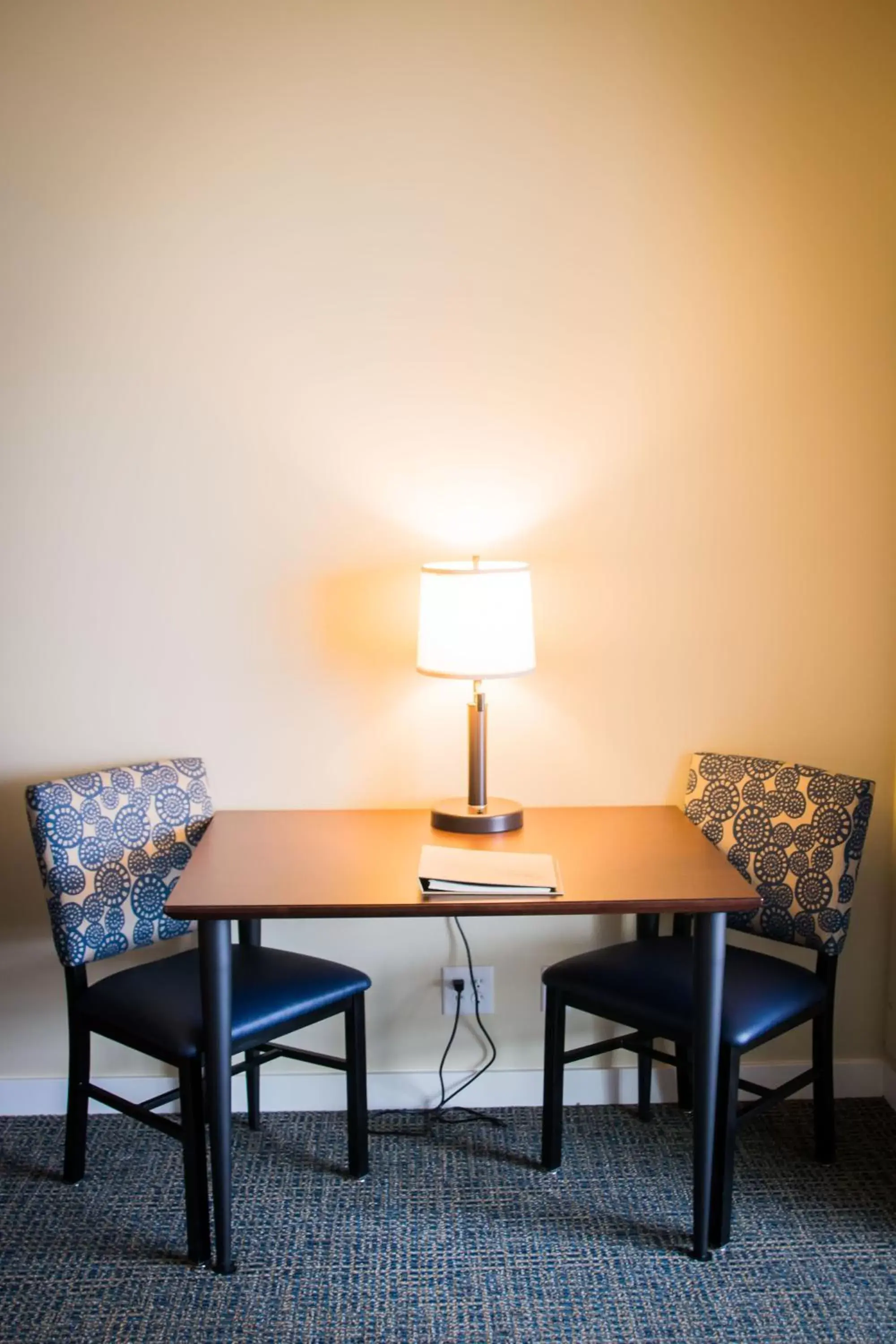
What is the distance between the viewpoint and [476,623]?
248 centimetres

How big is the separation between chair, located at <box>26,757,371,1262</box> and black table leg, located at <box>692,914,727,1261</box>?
71cm

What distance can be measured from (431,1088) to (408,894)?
88 centimetres

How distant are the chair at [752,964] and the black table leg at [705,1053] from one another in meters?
0.04

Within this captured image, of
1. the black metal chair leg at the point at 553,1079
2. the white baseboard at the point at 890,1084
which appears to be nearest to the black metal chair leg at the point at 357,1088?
the black metal chair leg at the point at 553,1079

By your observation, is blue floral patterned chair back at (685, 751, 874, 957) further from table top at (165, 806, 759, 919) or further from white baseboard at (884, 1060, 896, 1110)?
white baseboard at (884, 1060, 896, 1110)

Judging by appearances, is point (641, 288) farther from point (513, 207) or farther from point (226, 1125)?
point (226, 1125)

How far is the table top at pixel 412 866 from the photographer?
7.16 feet

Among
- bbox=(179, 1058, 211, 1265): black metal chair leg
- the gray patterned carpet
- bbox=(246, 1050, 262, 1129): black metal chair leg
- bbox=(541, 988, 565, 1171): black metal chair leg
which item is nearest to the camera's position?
the gray patterned carpet

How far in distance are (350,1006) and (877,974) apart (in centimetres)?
131

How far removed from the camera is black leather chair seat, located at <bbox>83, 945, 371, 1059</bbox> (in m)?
2.31

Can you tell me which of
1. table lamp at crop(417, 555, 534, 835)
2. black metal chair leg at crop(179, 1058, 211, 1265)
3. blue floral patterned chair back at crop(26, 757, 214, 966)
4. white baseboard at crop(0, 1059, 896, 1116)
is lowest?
white baseboard at crop(0, 1059, 896, 1116)

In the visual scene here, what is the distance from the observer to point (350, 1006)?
2.52 m

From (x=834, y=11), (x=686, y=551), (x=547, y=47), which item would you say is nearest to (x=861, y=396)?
(x=686, y=551)

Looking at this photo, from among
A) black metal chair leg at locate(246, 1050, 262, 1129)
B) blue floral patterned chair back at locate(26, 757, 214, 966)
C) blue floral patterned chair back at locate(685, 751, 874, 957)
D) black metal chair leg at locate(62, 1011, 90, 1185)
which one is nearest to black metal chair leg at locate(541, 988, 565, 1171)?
blue floral patterned chair back at locate(685, 751, 874, 957)
